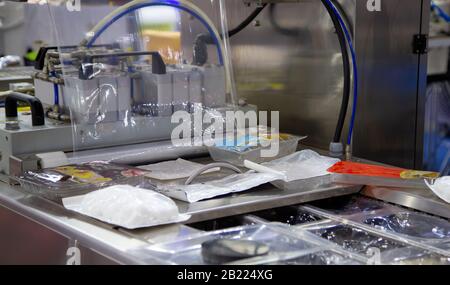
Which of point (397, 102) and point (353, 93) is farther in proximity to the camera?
point (397, 102)

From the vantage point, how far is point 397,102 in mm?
2078

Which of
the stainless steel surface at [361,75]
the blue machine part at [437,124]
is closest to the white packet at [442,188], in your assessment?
the stainless steel surface at [361,75]

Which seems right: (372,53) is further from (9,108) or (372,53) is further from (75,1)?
(9,108)

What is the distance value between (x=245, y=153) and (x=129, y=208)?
0.54 m

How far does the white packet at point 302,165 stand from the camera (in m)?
1.67

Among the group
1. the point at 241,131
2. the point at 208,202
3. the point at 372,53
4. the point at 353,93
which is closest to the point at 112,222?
the point at 208,202

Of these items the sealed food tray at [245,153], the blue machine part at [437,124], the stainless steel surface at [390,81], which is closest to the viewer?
the sealed food tray at [245,153]

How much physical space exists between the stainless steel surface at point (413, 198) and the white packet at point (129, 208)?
50 centimetres

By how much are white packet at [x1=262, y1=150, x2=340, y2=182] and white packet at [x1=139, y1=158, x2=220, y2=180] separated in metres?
0.16

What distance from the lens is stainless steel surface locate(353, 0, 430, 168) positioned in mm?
1991

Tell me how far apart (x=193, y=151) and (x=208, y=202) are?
0.40m

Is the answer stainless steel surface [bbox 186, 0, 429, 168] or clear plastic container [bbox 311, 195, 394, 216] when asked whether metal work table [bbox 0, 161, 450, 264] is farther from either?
stainless steel surface [bbox 186, 0, 429, 168]

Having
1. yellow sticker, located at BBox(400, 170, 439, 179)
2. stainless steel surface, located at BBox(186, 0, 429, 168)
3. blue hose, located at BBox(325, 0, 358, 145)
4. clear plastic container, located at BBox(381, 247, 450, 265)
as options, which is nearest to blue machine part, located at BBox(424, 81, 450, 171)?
stainless steel surface, located at BBox(186, 0, 429, 168)

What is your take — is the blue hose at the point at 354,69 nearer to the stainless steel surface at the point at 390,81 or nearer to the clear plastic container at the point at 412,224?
the stainless steel surface at the point at 390,81
